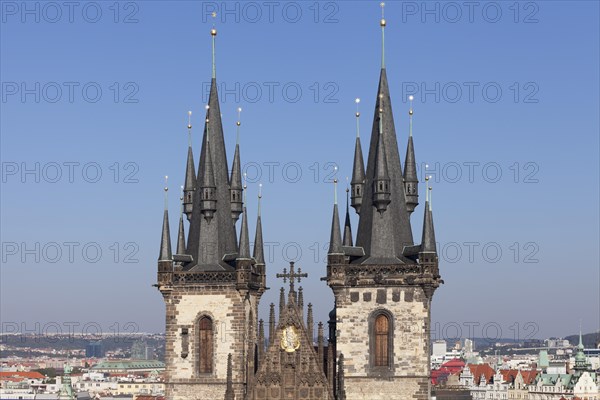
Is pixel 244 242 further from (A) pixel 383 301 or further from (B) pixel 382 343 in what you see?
(B) pixel 382 343

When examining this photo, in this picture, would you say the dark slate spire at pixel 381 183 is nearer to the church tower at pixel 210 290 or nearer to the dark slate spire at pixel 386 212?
the dark slate spire at pixel 386 212

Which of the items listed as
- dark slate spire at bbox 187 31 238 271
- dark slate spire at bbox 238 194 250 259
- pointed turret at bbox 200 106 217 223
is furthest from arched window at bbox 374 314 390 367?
pointed turret at bbox 200 106 217 223

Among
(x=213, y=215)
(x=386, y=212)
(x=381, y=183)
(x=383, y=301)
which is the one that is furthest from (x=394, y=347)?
(x=213, y=215)

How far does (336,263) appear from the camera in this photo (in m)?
70.9

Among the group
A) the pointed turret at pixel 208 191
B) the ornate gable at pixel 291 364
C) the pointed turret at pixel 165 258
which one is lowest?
the ornate gable at pixel 291 364

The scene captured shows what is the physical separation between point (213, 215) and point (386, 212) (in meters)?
9.62

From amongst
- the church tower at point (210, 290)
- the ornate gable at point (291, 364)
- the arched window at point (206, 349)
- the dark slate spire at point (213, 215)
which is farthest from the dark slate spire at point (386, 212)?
the arched window at point (206, 349)

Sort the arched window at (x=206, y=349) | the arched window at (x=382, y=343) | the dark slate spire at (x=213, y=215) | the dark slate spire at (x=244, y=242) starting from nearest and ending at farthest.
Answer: the arched window at (x=382, y=343) < the dark slate spire at (x=244, y=242) < the arched window at (x=206, y=349) < the dark slate spire at (x=213, y=215)

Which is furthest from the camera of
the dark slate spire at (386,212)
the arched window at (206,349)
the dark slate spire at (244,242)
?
the arched window at (206,349)

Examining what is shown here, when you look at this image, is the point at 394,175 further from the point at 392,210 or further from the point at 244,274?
the point at 244,274

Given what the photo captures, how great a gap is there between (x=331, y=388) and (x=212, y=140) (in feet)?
50.6

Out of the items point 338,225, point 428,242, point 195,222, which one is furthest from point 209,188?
point 428,242

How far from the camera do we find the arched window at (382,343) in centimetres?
7069

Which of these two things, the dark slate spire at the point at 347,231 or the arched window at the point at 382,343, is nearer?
the arched window at the point at 382,343
